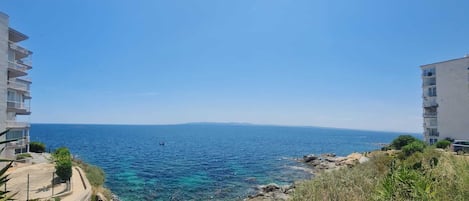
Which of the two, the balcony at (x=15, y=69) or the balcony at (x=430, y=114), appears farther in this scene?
the balcony at (x=430, y=114)

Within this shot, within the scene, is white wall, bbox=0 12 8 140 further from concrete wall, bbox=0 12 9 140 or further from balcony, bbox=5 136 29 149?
balcony, bbox=5 136 29 149

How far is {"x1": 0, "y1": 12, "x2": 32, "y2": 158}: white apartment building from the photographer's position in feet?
95.8

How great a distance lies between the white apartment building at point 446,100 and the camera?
44.0 m

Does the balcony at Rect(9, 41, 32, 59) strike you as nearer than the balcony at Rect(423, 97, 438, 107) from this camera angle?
Yes

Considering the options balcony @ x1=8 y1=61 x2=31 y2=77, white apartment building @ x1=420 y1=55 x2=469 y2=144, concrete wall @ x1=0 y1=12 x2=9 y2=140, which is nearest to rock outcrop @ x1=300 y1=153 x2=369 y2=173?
white apartment building @ x1=420 y1=55 x2=469 y2=144

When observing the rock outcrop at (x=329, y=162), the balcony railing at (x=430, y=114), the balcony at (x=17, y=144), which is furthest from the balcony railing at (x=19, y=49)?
the balcony railing at (x=430, y=114)

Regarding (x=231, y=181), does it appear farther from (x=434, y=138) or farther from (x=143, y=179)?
(x=434, y=138)

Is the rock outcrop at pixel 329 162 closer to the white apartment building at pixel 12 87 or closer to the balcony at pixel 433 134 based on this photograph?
the balcony at pixel 433 134

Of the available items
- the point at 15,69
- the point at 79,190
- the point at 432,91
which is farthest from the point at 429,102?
the point at 15,69

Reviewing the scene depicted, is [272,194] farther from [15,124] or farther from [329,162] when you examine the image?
[15,124]

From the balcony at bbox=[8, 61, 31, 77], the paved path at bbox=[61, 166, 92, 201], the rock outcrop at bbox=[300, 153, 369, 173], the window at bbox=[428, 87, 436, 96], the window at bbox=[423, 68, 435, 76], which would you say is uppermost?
the window at bbox=[423, 68, 435, 76]

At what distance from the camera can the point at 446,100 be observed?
4616 cm

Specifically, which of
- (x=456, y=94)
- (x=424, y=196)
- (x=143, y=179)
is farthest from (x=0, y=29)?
(x=456, y=94)

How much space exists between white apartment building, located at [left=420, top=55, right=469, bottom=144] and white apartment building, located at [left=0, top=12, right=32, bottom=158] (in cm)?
5763
